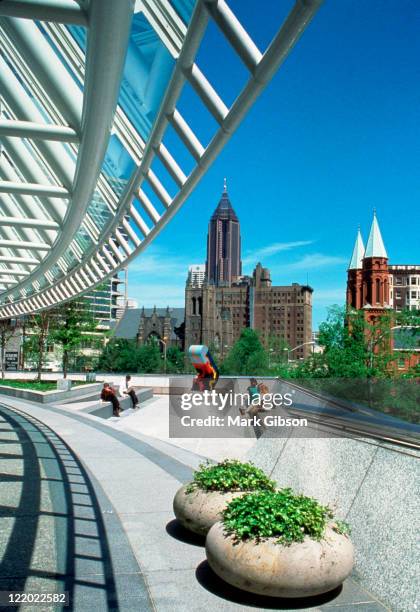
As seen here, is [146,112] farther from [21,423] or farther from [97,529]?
[21,423]

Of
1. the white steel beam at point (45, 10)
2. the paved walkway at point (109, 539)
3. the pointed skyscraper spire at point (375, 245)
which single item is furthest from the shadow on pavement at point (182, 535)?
the pointed skyscraper spire at point (375, 245)

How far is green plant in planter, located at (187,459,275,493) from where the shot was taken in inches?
313

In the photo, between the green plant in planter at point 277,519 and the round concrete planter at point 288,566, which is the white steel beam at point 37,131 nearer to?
the green plant in planter at point 277,519

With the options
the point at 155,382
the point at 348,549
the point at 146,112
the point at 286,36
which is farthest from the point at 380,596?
the point at 155,382

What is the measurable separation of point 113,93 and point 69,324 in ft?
133

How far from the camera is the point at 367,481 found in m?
7.00

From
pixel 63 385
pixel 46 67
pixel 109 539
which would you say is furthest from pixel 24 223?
pixel 63 385

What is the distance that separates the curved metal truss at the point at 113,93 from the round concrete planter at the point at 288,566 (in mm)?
4026

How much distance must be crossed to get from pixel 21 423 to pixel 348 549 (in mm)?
16726

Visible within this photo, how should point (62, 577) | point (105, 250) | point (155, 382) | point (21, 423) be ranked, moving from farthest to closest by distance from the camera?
point (155, 382)
point (21, 423)
point (105, 250)
point (62, 577)

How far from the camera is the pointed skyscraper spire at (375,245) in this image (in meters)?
115

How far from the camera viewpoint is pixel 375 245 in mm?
116500

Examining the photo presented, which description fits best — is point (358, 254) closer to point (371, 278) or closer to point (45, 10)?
point (371, 278)

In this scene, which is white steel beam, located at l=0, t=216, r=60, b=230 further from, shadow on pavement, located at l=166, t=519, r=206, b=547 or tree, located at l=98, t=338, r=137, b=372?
tree, located at l=98, t=338, r=137, b=372
